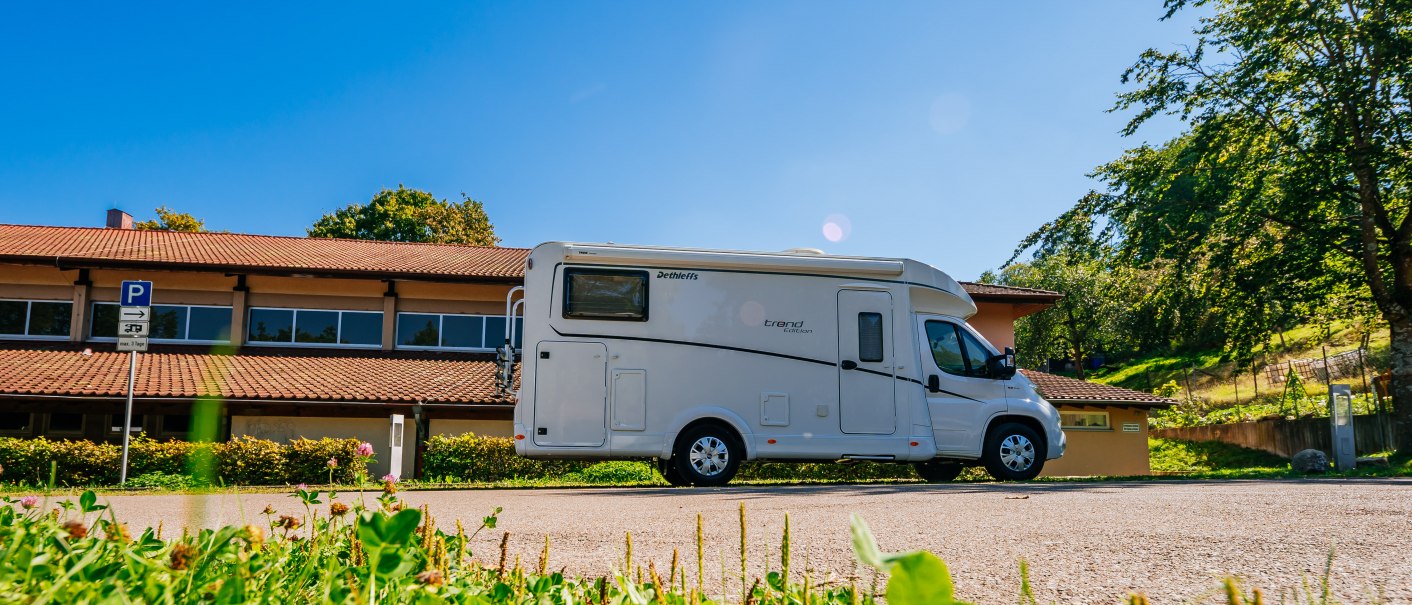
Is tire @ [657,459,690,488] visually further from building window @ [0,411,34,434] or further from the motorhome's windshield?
building window @ [0,411,34,434]

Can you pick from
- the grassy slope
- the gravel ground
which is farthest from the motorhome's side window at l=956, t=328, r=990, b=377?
the grassy slope

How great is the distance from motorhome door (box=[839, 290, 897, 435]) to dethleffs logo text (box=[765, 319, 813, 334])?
490mm

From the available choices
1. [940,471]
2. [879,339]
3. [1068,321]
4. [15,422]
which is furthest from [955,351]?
[1068,321]

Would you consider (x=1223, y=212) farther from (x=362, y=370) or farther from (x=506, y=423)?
(x=362, y=370)

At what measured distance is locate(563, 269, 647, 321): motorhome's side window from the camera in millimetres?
10250

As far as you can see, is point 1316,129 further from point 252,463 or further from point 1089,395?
point 252,463

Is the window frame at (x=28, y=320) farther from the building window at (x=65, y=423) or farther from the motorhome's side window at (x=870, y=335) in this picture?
the motorhome's side window at (x=870, y=335)

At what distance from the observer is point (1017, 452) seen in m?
10.9

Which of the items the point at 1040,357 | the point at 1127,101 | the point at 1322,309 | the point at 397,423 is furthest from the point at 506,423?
the point at 1040,357

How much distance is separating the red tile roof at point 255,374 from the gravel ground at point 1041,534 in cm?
990

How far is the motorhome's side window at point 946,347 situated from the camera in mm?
10906

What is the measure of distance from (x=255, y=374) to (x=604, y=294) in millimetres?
10954

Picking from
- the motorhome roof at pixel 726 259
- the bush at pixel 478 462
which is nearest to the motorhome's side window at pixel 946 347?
the motorhome roof at pixel 726 259

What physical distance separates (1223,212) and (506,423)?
15033 millimetres
